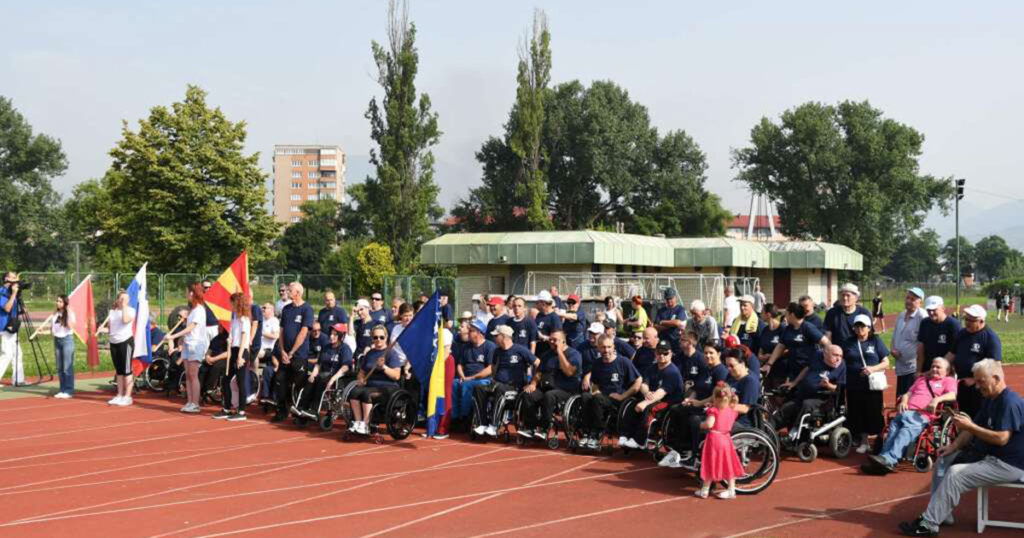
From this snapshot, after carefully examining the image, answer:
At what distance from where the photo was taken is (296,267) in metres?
84.2

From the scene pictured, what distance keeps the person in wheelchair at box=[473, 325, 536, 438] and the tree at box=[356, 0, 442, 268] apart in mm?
33244

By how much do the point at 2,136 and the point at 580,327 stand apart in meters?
65.3

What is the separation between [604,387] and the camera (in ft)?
35.1

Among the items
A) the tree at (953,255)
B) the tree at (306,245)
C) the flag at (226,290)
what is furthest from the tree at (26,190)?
the tree at (953,255)

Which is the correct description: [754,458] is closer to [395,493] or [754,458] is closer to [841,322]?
[841,322]

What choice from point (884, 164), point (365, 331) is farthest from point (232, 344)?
point (884, 164)

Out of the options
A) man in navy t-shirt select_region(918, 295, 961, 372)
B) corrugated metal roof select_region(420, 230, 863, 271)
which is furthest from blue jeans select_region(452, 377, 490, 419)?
corrugated metal roof select_region(420, 230, 863, 271)

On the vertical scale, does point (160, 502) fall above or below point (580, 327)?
below

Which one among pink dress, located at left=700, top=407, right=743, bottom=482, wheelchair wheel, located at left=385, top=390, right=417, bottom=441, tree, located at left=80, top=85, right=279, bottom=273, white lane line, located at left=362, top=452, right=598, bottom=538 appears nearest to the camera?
white lane line, located at left=362, top=452, right=598, bottom=538

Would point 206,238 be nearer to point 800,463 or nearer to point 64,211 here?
point 800,463

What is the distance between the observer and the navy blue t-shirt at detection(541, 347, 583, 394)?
11102mm

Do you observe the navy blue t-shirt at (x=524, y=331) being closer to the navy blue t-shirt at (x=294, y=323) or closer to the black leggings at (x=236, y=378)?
the navy blue t-shirt at (x=294, y=323)

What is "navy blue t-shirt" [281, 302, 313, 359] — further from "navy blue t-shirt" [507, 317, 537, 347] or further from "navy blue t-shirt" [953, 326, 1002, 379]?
"navy blue t-shirt" [953, 326, 1002, 379]

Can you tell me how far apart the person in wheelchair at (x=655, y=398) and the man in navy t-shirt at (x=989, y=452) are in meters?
3.19
